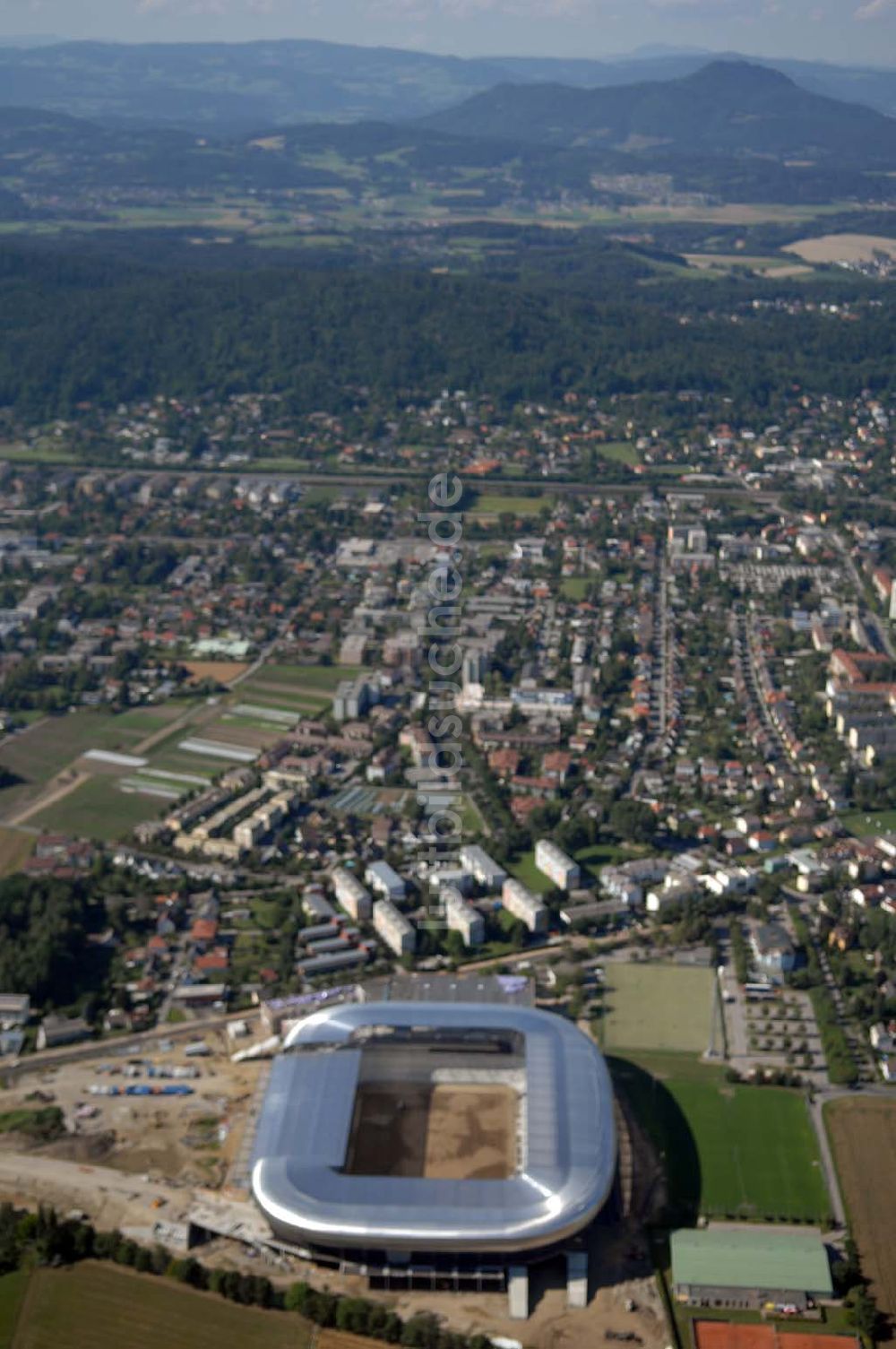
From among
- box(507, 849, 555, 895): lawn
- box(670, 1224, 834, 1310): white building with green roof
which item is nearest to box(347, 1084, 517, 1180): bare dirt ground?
box(670, 1224, 834, 1310): white building with green roof

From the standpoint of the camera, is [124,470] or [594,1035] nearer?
→ [594,1035]

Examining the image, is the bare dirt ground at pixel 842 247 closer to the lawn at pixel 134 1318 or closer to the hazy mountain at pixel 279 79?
the lawn at pixel 134 1318

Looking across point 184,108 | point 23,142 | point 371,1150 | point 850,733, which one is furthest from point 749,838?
point 184,108

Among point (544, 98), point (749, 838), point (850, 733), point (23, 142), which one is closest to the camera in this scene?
point (749, 838)

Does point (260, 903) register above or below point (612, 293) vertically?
below

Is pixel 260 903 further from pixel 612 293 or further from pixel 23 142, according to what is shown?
pixel 23 142

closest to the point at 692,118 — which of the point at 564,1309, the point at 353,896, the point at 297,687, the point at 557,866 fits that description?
the point at 297,687

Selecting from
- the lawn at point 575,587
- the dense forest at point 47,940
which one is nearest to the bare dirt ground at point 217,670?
the lawn at point 575,587

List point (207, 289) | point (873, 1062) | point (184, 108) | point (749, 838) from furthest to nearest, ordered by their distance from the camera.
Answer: point (184, 108), point (207, 289), point (749, 838), point (873, 1062)
